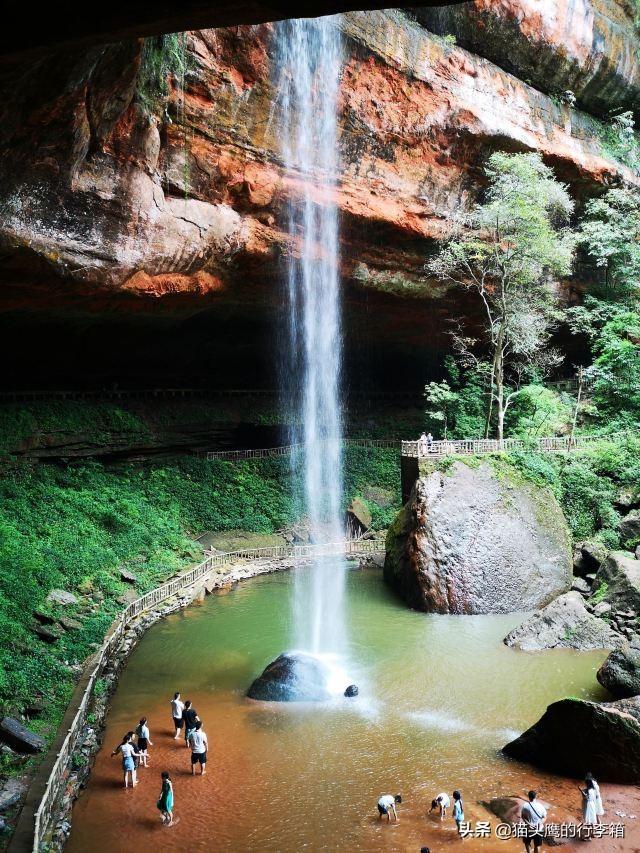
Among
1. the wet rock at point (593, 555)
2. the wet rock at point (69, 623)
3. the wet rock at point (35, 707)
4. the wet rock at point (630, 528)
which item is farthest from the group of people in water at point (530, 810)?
the wet rock at point (630, 528)

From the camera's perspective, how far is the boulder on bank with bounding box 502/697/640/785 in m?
9.12

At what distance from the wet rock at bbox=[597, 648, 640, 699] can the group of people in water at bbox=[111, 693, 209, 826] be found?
24.5ft

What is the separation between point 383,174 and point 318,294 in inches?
187

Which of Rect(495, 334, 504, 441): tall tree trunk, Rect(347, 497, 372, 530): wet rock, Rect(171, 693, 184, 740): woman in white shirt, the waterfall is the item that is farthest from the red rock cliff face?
Rect(171, 693, 184, 740): woman in white shirt

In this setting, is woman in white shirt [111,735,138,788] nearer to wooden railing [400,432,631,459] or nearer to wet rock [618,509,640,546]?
wooden railing [400,432,631,459]

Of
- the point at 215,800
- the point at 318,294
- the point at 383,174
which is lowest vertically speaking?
the point at 215,800

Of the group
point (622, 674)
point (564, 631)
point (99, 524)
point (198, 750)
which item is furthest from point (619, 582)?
point (99, 524)

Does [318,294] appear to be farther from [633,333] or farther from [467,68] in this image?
[633,333]

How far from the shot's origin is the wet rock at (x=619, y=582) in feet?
47.8

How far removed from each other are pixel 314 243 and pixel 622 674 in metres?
15.1

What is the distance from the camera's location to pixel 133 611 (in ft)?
52.6

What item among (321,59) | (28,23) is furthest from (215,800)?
(321,59)

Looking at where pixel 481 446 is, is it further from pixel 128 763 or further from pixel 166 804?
pixel 166 804

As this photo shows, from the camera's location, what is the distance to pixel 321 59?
1886 centimetres
